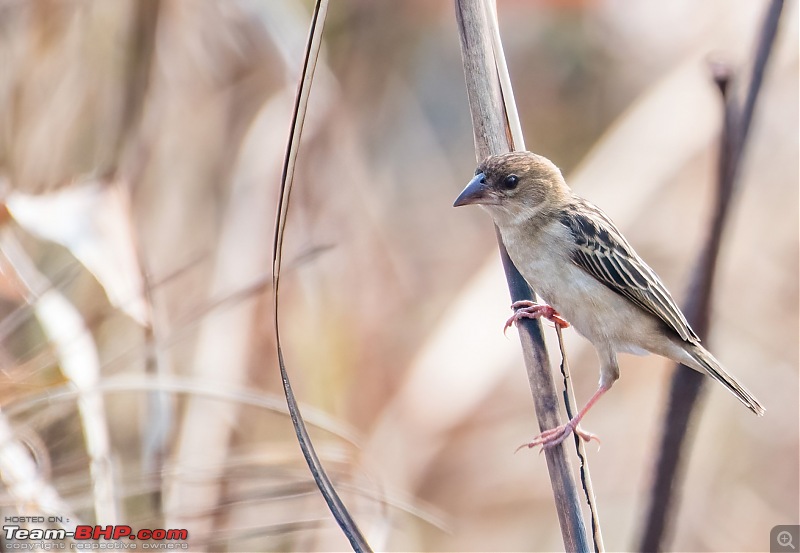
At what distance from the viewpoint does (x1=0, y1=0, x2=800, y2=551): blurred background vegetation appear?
10.2 ft

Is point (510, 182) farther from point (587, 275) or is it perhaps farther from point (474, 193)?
point (587, 275)

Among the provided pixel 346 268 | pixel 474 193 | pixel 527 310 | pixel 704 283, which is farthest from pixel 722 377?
pixel 346 268

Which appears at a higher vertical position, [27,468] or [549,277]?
[549,277]

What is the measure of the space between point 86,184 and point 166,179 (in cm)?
64

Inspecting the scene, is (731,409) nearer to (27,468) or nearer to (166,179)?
(166,179)

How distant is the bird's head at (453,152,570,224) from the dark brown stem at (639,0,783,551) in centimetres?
70

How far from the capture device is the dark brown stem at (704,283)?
2.10 m

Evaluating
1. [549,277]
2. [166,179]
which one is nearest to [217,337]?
[166,179]

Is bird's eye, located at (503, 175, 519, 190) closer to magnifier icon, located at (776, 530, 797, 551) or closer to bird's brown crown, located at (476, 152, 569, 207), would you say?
bird's brown crown, located at (476, 152, 569, 207)

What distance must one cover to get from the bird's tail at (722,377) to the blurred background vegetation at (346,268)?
432mm

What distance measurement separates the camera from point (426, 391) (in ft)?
14.0

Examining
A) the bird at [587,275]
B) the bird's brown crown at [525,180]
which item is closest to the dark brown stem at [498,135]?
A: the bird's brown crown at [525,180]

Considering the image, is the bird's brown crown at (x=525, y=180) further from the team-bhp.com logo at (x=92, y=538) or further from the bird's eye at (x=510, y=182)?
the team-bhp.com logo at (x=92, y=538)

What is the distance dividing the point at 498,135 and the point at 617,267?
1.09m
